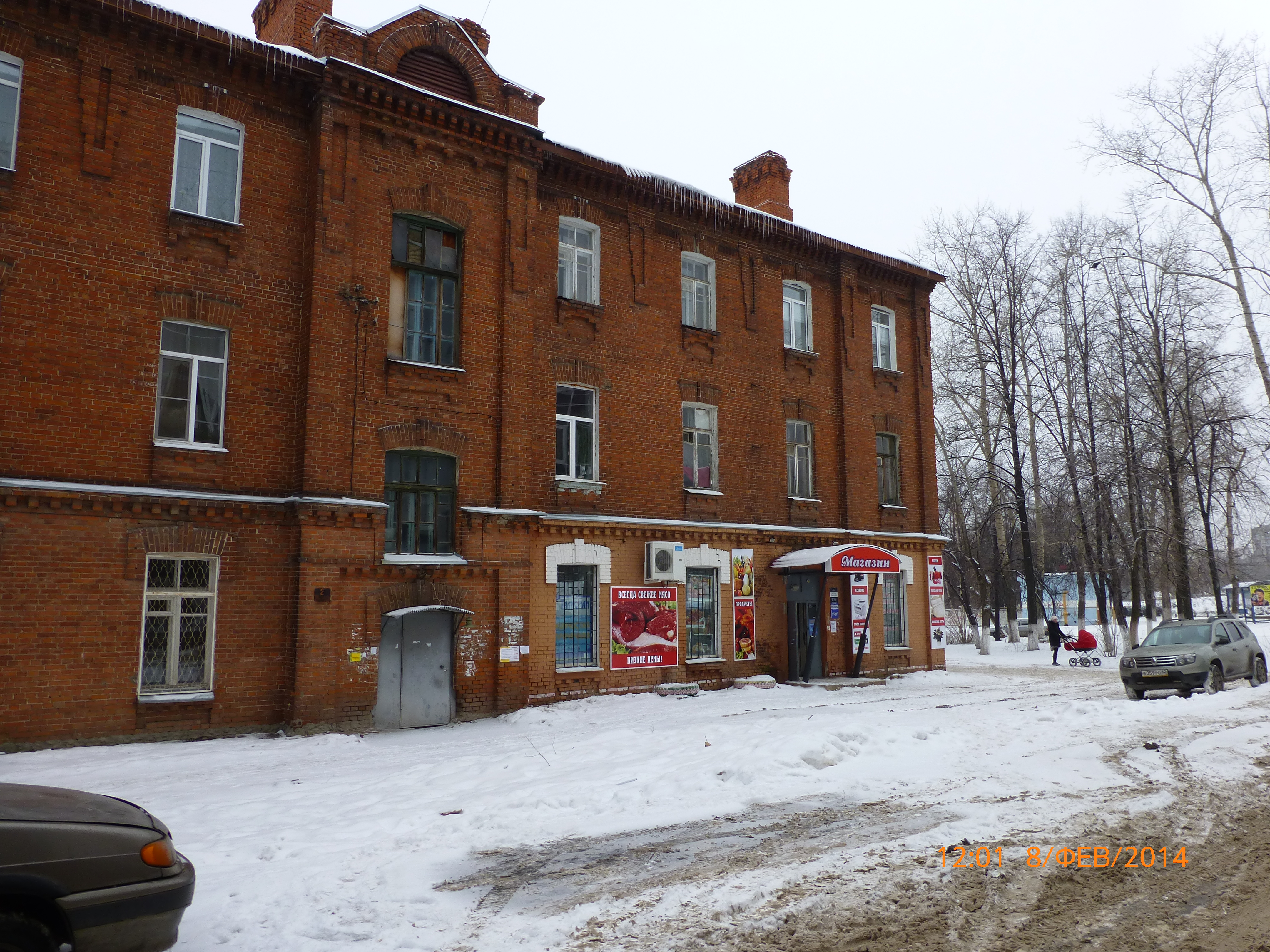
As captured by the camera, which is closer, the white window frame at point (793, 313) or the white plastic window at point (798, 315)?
the white window frame at point (793, 313)

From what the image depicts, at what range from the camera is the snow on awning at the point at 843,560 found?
59.5ft

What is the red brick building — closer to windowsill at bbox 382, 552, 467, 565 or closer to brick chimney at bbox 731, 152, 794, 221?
windowsill at bbox 382, 552, 467, 565

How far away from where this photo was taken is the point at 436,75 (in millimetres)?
15172

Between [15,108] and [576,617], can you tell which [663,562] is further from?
[15,108]

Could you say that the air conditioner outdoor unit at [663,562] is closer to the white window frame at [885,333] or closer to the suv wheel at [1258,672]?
the white window frame at [885,333]

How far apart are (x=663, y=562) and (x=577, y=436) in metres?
2.93

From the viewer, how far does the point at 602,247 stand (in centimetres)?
1744

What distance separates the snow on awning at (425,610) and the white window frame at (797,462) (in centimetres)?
865

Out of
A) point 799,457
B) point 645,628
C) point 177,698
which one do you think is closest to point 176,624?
point 177,698

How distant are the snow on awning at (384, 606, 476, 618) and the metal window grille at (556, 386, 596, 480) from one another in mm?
3361

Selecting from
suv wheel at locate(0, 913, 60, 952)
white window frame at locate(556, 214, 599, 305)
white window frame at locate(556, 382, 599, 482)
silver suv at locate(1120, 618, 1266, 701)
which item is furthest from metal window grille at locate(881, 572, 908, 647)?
suv wheel at locate(0, 913, 60, 952)

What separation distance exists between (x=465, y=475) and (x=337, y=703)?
4.10 m

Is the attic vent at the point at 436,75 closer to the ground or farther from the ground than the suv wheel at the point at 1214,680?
farther from the ground
